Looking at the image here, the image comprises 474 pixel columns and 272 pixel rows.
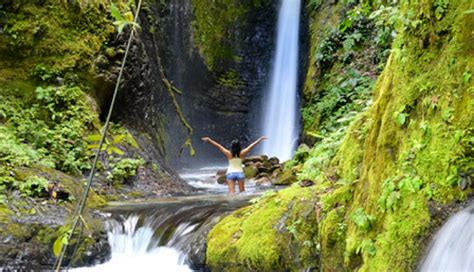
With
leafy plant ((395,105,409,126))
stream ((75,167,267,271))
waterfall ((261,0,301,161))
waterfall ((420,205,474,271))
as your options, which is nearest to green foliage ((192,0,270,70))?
waterfall ((261,0,301,161))

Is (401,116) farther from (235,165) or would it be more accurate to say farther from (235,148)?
(235,165)

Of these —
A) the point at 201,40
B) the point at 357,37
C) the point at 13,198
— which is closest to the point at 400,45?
the point at 13,198

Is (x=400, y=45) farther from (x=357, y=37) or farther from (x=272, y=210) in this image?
(x=357, y=37)

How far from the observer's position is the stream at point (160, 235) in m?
5.37

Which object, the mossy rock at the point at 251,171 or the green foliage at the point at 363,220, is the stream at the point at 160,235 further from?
the mossy rock at the point at 251,171

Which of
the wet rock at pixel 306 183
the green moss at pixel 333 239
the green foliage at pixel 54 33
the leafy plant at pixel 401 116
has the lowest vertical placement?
the green moss at pixel 333 239

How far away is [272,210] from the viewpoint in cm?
465

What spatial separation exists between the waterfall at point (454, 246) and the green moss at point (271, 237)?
5.02 feet

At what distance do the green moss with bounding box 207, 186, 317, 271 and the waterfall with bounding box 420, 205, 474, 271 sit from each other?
153 cm

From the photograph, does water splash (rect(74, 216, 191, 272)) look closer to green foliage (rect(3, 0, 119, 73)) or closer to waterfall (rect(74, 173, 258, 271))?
waterfall (rect(74, 173, 258, 271))

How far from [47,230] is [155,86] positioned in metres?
7.94

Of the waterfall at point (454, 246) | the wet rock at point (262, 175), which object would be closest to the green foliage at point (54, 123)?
the wet rock at point (262, 175)

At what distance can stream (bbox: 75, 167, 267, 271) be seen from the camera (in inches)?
Answer: 211

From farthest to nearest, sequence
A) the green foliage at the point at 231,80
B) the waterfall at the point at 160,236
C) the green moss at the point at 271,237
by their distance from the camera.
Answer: the green foliage at the point at 231,80, the waterfall at the point at 160,236, the green moss at the point at 271,237
